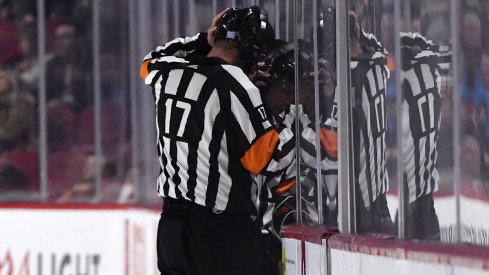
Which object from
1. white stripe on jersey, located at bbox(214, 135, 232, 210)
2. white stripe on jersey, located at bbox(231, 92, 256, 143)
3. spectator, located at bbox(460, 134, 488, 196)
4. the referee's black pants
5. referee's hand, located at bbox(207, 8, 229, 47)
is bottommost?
the referee's black pants

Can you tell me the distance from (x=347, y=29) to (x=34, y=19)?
11.9 ft

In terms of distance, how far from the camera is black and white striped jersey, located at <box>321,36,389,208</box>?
7.63 feet

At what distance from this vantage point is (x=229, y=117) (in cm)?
354

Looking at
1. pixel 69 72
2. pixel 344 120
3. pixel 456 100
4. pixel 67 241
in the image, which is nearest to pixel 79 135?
pixel 69 72

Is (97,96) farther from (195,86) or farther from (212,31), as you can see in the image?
(195,86)

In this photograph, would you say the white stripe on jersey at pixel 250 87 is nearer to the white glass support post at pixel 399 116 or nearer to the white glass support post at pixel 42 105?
the white glass support post at pixel 399 116

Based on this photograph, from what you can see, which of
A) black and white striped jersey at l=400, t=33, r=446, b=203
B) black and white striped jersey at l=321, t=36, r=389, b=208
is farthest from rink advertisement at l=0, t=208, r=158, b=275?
black and white striped jersey at l=400, t=33, r=446, b=203

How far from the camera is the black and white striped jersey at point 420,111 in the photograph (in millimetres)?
1913

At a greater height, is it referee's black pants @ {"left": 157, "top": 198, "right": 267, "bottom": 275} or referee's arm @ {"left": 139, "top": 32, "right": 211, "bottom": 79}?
referee's arm @ {"left": 139, "top": 32, "right": 211, "bottom": 79}

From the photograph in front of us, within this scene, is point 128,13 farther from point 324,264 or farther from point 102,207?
point 324,264

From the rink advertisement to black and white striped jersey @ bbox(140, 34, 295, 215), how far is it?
2083 mm

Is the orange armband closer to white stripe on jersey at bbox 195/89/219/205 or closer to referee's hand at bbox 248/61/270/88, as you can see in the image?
white stripe on jersey at bbox 195/89/219/205

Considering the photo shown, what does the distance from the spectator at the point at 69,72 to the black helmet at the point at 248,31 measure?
8.10 feet

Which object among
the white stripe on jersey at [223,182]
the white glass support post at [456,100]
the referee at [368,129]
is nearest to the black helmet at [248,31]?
the white stripe on jersey at [223,182]
